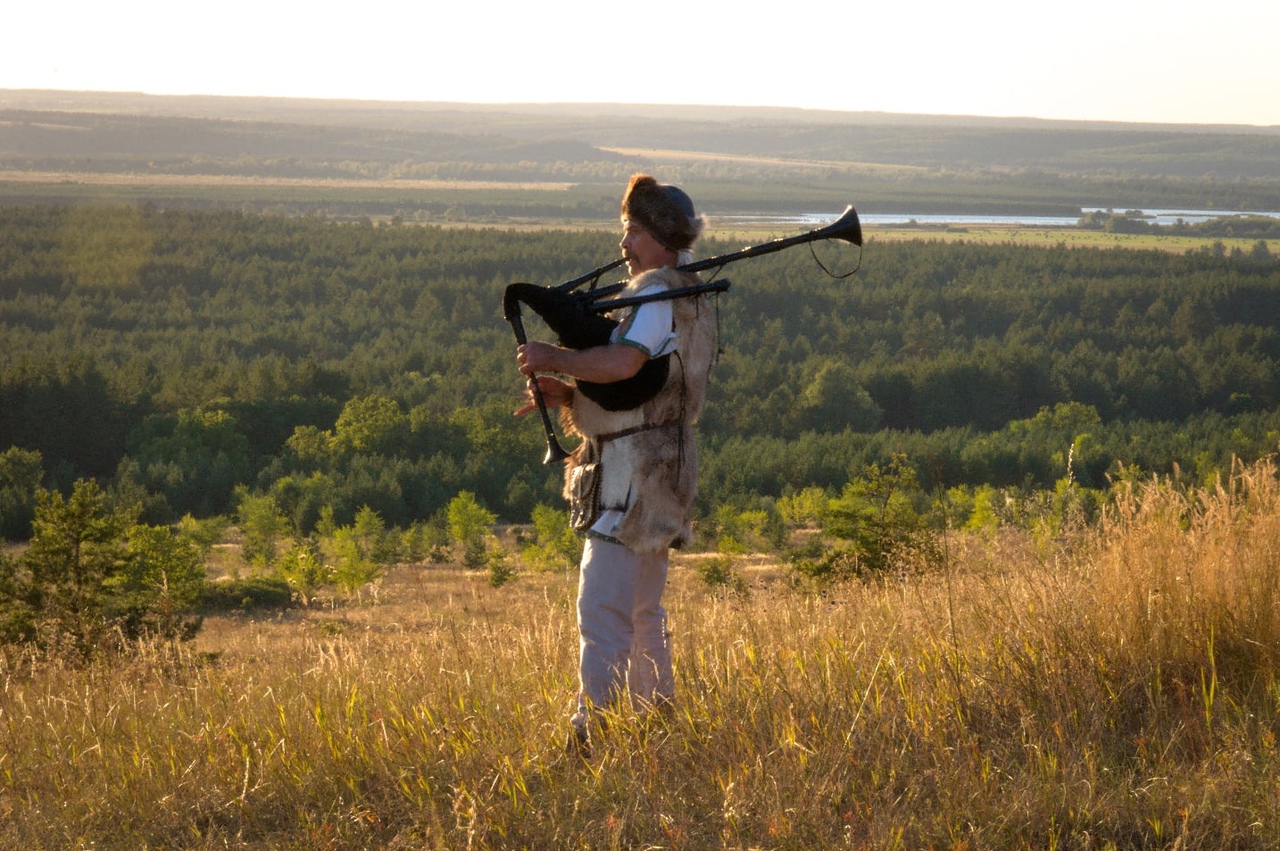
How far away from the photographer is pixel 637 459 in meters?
3.50

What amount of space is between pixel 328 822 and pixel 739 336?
103387 millimetres

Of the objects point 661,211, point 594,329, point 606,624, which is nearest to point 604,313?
point 594,329

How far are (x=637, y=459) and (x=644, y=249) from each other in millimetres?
565

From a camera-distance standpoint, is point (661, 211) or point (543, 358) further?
point (661, 211)

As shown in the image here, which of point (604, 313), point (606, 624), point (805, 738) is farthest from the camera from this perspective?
point (604, 313)

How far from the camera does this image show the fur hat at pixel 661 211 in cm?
354

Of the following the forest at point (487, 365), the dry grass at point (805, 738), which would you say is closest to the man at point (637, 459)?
the dry grass at point (805, 738)

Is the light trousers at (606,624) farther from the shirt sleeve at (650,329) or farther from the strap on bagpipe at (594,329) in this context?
the shirt sleeve at (650,329)

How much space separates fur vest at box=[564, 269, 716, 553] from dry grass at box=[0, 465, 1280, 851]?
493 millimetres

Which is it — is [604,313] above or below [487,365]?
above

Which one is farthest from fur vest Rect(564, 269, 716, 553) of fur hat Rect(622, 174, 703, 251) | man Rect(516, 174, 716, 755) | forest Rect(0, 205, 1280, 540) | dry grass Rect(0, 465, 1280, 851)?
forest Rect(0, 205, 1280, 540)

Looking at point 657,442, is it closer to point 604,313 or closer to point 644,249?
point 604,313

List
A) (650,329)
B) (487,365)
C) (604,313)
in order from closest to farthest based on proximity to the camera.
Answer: (650,329) → (604,313) → (487,365)

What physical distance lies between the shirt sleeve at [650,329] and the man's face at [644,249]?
0.19m
